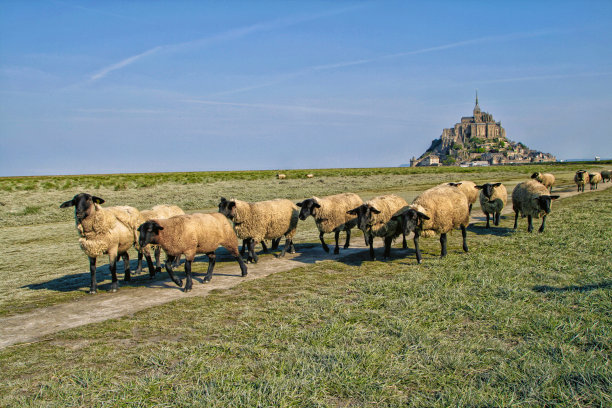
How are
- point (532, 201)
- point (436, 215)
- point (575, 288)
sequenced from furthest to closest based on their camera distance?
point (532, 201)
point (436, 215)
point (575, 288)

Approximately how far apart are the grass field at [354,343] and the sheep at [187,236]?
1.52 m

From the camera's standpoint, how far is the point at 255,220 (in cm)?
1359

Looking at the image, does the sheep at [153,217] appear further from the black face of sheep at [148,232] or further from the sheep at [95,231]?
the black face of sheep at [148,232]

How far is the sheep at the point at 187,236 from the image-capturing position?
394 inches

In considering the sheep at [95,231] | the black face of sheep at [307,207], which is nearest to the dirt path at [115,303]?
the sheep at [95,231]

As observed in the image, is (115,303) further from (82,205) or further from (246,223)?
(246,223)

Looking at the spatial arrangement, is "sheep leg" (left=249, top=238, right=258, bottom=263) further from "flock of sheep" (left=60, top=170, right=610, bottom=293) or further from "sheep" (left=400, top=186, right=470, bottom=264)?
"sheep" (left=400, top=186, right=470, bottom=264)

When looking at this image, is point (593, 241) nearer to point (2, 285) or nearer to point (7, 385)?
point (7, 385)

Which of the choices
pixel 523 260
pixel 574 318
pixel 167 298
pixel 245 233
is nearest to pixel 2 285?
pixel 167 298

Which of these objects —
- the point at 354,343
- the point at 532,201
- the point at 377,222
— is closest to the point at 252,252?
the point at 377,222

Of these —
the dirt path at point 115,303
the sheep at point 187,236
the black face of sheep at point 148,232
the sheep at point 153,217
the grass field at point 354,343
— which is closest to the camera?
the grass field at point 354,343

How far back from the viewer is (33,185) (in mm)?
48562

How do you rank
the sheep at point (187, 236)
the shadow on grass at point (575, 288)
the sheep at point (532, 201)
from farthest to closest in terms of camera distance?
the sheep at point (532, 201) → the sheep at point (187, 236) → the shadow on grass at point (575, 288)

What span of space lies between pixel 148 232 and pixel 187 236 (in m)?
1.01
